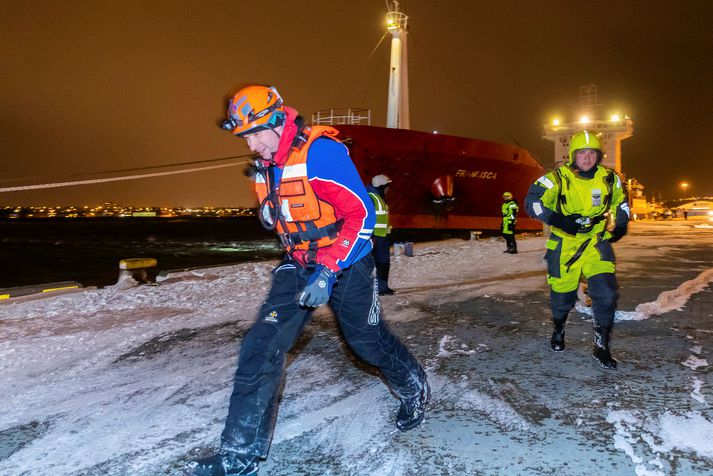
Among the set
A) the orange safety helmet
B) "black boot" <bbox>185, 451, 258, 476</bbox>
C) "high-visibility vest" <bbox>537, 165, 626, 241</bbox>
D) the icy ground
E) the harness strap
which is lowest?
the icy ground

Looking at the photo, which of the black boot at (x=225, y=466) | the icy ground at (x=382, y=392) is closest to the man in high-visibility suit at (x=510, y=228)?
the icy ground at (x=382, y=392)

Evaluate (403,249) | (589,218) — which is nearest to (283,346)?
(589,218)

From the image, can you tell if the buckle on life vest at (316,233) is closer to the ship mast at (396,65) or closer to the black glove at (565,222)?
the black glove at (565,222)

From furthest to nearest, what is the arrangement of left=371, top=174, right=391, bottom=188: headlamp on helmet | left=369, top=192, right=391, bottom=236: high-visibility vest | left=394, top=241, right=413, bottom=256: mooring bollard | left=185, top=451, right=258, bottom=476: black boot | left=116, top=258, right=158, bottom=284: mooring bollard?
left=394, top=241, right=413, bottom=256: mooring bollard < left=116, top=258, right=158, bottom=284: mooring bollard < left=371, top=174, right=391, bottom=188: headlamp on helmet < left=369, top=192, right=391, bottom=236: high-visibility vest < left=185, top=451, right=258, bottom=476: black boot

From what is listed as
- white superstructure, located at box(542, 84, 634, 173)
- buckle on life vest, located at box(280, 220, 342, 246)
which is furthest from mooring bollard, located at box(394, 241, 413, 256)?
white superstructure, located at box(542, 84, 634, 173)

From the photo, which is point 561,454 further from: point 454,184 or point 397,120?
point 397,120

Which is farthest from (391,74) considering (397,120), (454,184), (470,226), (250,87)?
(250,87)

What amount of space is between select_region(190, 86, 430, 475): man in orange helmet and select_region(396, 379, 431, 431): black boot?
0.44 meters

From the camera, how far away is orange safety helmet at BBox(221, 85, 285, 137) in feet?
7.35

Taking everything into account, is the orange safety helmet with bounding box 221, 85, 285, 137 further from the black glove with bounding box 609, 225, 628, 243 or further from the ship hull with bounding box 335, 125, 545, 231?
the ship hull with bounding box 335, 125, 545, 231

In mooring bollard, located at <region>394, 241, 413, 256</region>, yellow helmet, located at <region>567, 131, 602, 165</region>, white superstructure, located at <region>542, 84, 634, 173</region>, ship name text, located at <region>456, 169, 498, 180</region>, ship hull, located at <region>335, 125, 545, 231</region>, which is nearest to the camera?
yellow helmet, located at <region>567, 131, 602, 165</region>

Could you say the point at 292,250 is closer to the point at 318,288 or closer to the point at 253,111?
the point at 318,288

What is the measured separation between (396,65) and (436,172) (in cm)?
577

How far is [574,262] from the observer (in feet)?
12.4
